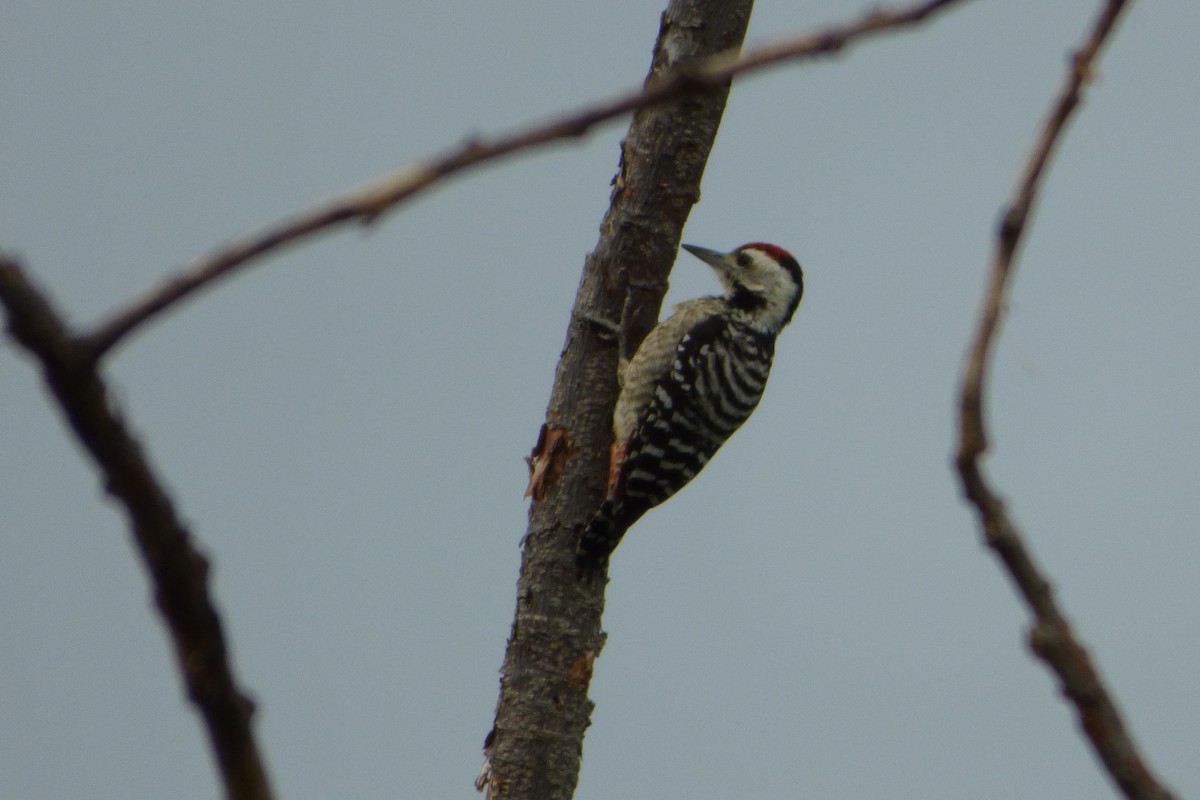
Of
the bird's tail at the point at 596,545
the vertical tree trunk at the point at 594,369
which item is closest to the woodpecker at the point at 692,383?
the bird's tail at the point at 596,545

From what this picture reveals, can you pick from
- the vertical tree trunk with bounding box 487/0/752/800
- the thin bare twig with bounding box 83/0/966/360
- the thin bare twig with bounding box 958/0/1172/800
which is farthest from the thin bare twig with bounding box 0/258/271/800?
the vertical tree trunk with bounding box 487/0/752/800

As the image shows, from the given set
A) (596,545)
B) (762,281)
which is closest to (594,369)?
(596,545)

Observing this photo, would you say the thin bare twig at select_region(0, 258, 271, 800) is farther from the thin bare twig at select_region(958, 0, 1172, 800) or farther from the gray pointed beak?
the gray pointed beak

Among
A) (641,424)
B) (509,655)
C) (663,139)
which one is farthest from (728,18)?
(509,655)

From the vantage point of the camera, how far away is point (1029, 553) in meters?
1.10

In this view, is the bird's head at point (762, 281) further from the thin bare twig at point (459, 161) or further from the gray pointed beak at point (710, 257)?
the thin bare twig at point (459, 161)

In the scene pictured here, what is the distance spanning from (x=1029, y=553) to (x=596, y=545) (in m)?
5.03

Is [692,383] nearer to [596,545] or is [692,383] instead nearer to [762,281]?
[762,281]

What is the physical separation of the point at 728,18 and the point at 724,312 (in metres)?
2.45

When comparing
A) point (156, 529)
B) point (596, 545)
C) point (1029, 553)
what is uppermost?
point (596, 545)

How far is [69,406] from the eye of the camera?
1.04m

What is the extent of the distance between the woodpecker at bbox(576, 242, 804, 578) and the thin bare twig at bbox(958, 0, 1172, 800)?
195 inches

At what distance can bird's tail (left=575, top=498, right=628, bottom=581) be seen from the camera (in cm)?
606

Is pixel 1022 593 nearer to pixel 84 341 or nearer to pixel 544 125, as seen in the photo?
pixel 544 125
